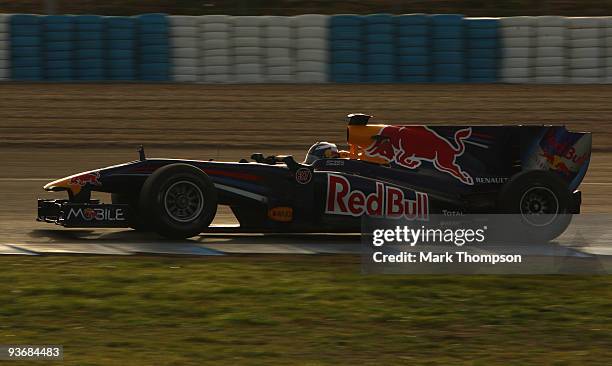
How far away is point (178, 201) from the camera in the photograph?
395 inches

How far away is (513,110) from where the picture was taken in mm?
21906

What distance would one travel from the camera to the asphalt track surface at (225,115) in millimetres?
18953

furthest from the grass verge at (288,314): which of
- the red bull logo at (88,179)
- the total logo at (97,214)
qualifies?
the red bull logo at (88,179)

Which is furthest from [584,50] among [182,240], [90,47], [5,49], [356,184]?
[182,240]

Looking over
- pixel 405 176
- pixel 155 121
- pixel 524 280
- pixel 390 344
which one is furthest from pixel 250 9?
pixel 390 344

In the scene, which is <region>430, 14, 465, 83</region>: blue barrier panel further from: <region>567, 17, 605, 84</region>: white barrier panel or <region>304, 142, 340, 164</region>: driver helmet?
<region>304, 142, 340, 164</region>: driver helmet

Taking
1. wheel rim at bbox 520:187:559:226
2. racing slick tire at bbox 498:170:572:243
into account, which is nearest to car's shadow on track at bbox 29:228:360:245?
racing slick tire at bbox 498:170:572:243

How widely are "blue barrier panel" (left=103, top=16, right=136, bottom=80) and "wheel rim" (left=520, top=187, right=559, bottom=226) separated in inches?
552

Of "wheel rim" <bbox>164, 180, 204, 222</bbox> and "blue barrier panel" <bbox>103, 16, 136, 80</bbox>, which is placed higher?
"blue barrier panel" <bbox>103, 16, 136, 80</bbox>

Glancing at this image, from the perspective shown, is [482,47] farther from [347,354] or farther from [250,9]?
[347,354]

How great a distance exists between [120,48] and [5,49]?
8.14 ft

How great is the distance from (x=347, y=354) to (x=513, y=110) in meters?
16.3

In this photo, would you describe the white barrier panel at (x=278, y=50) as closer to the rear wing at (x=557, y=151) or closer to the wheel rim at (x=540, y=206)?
the rear wing at (x=557, y=151)

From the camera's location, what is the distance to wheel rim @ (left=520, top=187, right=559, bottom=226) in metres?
10.4
